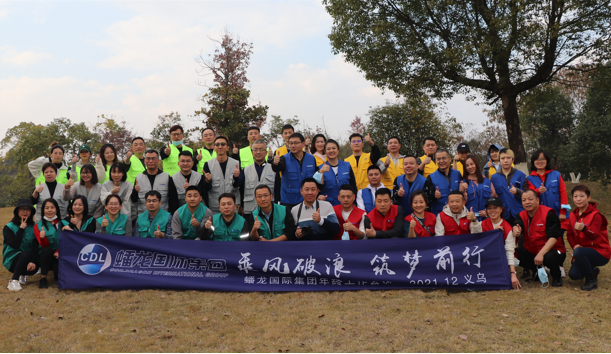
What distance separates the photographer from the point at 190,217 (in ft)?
20.9

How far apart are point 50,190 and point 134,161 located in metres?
1.45

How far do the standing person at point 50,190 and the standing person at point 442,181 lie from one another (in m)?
6.38

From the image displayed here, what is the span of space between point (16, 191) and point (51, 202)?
1125 inches

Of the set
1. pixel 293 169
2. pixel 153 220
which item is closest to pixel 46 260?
pixel 153 220

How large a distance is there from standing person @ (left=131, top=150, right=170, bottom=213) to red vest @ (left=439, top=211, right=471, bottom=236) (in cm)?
465

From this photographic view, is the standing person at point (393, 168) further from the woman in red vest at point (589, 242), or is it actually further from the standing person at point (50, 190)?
the standing person at point (50, 190)

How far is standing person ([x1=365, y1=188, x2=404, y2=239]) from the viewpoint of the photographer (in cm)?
589

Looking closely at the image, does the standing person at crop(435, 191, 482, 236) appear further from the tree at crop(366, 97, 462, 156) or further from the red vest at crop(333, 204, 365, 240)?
the tree at crop(366, 97, 462, 156)

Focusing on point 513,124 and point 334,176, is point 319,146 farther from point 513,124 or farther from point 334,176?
point 513,124

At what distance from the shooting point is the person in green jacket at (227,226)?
6047mm

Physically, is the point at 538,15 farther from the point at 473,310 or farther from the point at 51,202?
the point at 51,202

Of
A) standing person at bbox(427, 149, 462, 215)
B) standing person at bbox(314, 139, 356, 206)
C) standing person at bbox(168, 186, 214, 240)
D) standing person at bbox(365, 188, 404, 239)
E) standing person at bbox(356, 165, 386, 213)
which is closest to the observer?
standing person at bbox(365, 188, 404, 239)

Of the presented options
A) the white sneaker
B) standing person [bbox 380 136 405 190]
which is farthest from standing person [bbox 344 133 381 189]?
the white sneaker

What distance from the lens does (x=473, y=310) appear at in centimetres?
481
